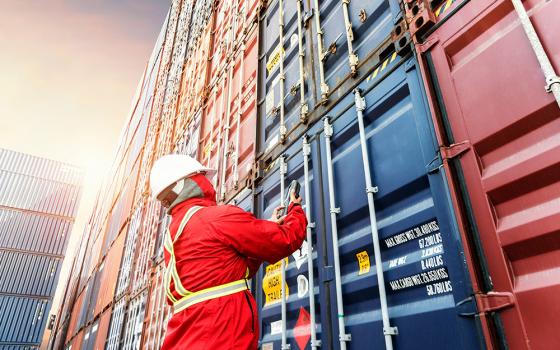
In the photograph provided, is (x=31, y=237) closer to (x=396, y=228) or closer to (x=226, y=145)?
(x=226, y=145)

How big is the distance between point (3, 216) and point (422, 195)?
3596 cm

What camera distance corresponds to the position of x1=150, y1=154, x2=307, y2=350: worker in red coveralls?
2.01 meters

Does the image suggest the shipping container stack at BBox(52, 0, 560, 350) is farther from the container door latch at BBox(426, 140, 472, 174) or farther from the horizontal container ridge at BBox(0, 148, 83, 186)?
the horizontal container ridge at BBox(0, 148, 83, 186)

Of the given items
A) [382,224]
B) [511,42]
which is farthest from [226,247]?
[511,42]

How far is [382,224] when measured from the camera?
2.26 meters

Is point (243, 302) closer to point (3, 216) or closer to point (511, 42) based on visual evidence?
point (511, 42)

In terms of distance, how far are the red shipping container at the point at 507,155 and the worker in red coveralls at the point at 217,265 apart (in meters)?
1.05

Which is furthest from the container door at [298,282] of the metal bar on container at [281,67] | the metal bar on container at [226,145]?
the metal bar on container at [226,145]

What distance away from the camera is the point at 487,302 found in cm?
159

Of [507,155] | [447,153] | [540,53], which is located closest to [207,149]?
[447,153]

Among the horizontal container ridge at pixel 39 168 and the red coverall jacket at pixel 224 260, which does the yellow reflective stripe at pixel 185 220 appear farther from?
the horizontal container ridge at pixel 39 168

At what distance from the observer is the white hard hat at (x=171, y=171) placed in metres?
2.72

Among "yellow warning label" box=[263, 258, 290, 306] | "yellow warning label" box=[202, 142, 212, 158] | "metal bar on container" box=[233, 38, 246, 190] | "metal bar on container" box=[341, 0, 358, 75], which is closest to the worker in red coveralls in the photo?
"yellow warning label" box=[263, 258, 290, 306]

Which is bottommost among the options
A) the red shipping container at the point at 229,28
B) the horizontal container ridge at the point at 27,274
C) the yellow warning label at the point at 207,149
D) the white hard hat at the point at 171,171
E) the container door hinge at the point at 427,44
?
the white hard hat at the point at 171,171
